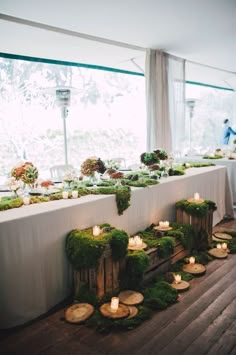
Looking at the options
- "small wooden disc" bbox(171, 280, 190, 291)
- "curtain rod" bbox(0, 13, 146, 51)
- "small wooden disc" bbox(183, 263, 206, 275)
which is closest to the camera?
"small wooden disc" bbox(171, 280, 190, 291)

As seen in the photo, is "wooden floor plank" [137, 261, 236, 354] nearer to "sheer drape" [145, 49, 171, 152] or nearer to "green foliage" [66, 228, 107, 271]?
"green foliage" [66, 228, 107, 271]

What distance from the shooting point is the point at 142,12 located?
3.31 meters

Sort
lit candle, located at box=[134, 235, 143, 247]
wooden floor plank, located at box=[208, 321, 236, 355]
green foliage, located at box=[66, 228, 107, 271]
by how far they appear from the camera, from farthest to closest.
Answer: lit candle, located at box=[134, 235, 143, 247] → green foliage, located at box=[66, 228, 107, 271] → wooden floor plank, located at box=[208, 321, 236, 355]

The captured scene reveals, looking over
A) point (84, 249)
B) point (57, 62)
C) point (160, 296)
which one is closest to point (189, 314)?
point (160, 296)

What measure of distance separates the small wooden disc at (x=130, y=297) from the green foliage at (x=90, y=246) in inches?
11.9

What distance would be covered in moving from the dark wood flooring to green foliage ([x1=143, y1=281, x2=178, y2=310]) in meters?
0.05

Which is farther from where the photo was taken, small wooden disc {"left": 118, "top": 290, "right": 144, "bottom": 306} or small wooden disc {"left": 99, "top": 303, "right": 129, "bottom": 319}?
small wooden disc {"left": 118, "top": 290, "right": 144, "bottom": 306}

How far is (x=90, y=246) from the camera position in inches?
82.3

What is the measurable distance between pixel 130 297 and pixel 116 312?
24 cm

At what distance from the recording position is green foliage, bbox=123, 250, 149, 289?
7.64ft

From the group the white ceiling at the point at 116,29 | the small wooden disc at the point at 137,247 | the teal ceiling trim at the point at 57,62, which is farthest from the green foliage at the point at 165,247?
the teal ceiling trim at the point at 57,62

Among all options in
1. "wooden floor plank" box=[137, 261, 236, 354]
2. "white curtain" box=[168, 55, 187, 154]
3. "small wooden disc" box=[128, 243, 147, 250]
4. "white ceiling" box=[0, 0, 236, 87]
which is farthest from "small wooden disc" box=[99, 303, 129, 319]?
"white curtain" box=[168, 55, 187, 154]

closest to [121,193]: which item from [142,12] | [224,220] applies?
[142,12]

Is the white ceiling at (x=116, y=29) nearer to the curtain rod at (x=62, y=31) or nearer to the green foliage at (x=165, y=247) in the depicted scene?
the curtain rod at (x=62, y=31)
